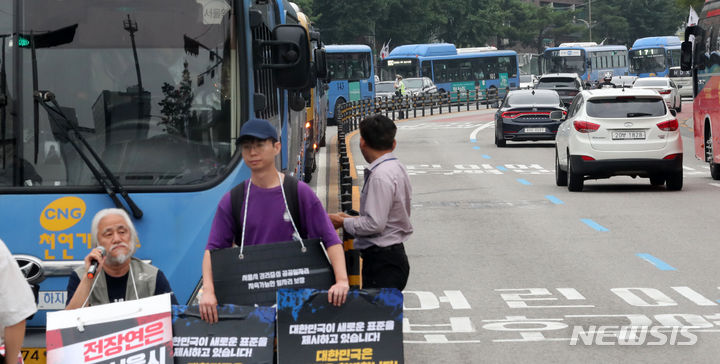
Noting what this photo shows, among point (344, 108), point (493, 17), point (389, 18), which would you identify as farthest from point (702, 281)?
point (493, 17)

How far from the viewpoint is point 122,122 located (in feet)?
25.4

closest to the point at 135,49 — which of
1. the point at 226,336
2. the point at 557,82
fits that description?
the point at 226,336

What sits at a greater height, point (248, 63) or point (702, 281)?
point (248, 63)

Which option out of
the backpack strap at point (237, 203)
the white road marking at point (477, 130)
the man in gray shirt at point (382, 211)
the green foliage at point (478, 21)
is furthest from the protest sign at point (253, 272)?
the green foliage at point (478, 21)

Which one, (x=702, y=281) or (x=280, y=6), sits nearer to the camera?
(x=702, y=281)

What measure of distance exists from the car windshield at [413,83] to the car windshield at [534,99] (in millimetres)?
32428

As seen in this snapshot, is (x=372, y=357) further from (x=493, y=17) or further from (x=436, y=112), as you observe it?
(x=493, y=17)

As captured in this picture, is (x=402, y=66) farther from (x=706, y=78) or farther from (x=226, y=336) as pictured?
(x=226, y=336)

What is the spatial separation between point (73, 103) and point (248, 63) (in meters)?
1.14

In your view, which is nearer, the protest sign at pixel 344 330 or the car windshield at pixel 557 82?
the protest sign at pixel 344 330

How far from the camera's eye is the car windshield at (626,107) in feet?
67.5

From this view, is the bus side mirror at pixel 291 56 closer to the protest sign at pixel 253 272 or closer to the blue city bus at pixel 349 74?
the protest sign at pixel 253 272

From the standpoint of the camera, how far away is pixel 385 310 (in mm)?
5809

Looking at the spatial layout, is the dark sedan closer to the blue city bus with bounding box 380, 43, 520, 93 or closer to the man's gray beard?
the man's gray beard
